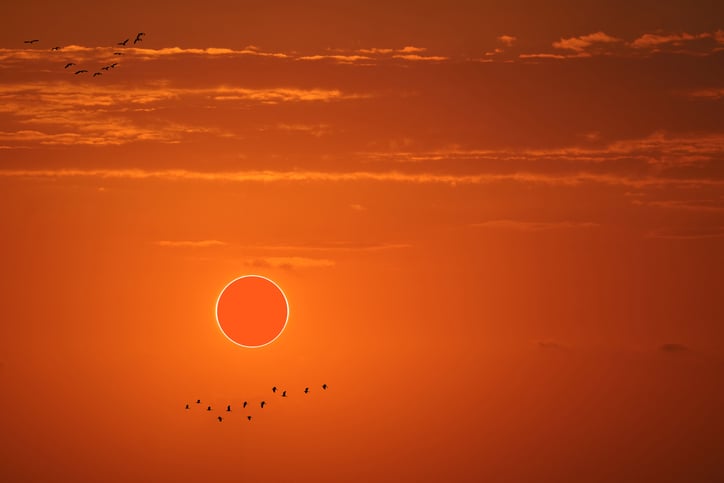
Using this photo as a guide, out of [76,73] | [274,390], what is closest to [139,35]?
[76,73]

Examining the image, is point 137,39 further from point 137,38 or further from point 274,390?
point 274,390

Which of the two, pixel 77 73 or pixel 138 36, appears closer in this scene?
pixel 138 36

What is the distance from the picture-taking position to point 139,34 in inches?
4038

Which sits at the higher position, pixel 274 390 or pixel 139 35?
pixel 139 35

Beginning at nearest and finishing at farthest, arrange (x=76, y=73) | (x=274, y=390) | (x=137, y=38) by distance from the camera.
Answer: (x=137, y=38) → (x=76, y=73) → (x=274, y=390)

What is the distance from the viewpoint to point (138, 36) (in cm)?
10156

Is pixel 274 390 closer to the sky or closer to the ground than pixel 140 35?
closer to the ground

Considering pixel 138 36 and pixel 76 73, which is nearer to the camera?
Answer: pixel 138 36

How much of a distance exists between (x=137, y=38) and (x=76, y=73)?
906 inches

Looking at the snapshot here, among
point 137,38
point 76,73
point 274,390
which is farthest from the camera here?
point 274,390

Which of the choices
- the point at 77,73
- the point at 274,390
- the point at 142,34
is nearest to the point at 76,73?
the point at 77,73

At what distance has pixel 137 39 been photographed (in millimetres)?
100938

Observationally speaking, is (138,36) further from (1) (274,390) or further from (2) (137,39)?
(1) (274,390)

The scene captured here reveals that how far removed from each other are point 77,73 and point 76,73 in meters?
0.91
